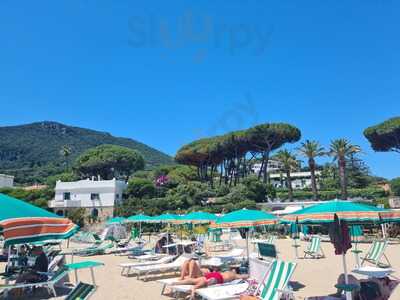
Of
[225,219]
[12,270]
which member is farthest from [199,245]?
[12,270]

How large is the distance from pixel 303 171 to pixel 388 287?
95.9m

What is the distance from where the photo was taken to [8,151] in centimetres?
14875

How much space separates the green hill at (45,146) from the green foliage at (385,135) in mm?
100687

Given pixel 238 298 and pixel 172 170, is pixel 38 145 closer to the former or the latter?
pixel 172 170

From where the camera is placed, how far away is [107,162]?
188ft

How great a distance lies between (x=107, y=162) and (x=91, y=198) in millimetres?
14025

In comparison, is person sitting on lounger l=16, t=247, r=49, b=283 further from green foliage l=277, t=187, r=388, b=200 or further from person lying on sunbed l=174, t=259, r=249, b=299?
green foliage l=277, t=187, r=388, b=200

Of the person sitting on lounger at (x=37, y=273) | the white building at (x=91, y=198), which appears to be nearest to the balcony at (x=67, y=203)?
the white building at (x=91, y=198)

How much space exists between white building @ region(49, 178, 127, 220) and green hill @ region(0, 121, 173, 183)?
76760 mm

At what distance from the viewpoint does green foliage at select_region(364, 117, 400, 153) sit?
39625 millimetres

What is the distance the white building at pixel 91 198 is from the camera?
43.4 meters

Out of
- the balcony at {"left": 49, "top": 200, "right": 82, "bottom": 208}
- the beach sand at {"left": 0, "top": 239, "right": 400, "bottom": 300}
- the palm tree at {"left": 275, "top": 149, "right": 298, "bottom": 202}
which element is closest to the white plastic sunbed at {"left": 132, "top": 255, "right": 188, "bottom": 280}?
the beach sand at {"left": 0, "top": 239, "right": 400, "bottom": 300}

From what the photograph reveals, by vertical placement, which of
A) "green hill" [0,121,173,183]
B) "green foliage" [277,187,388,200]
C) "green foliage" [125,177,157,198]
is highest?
"green hill" [0,121,173,183]

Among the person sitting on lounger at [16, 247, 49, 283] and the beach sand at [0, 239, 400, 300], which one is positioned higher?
the person sitting on lounger at [16, 247, 49, 283]
